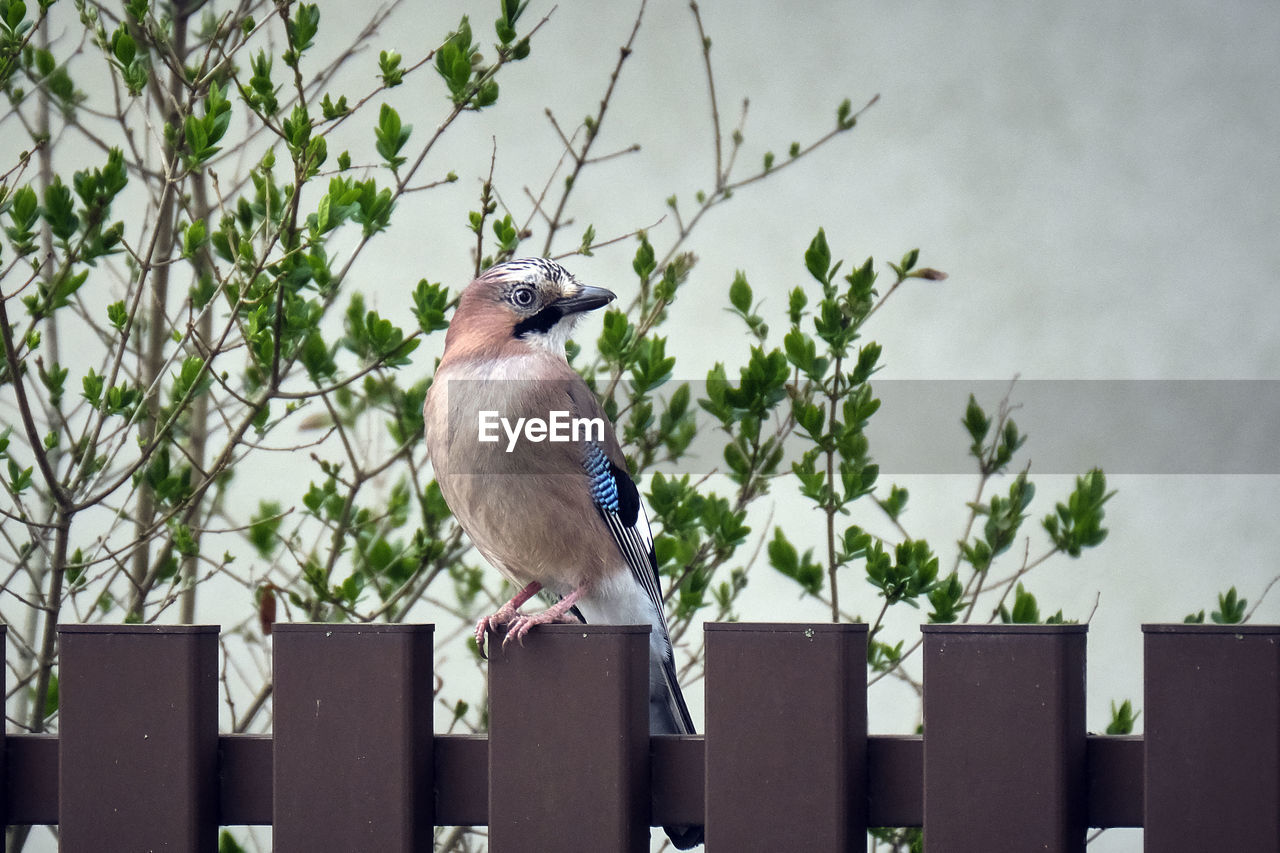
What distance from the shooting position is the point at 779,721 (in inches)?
68.1

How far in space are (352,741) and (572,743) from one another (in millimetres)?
293

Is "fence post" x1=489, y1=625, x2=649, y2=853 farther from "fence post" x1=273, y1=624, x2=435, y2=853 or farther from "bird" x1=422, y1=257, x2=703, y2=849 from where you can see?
"bird" x1=422, y1=257, x2=703, y2=849

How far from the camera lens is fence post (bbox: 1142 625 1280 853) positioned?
1631 mm

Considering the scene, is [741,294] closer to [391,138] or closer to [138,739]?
[391,138]

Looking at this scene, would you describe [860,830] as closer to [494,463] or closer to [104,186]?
[494,463]

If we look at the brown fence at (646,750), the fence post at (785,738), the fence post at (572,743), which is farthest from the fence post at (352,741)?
the fence post at (785,738)

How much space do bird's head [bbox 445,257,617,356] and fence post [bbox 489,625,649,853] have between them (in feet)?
2.16

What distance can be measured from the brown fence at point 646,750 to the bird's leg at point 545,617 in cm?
2

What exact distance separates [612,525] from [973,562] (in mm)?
759

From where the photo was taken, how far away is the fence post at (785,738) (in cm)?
171

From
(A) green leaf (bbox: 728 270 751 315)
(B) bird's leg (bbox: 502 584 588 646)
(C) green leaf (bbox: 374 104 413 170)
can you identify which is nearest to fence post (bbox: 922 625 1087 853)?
(B) bird's leg (bbox: 502 584 588 646)

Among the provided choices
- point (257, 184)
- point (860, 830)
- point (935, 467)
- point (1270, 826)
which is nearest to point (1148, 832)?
point (1270, 826)

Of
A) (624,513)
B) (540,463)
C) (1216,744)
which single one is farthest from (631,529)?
(1216,744)

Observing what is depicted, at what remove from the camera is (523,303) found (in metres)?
2.29
